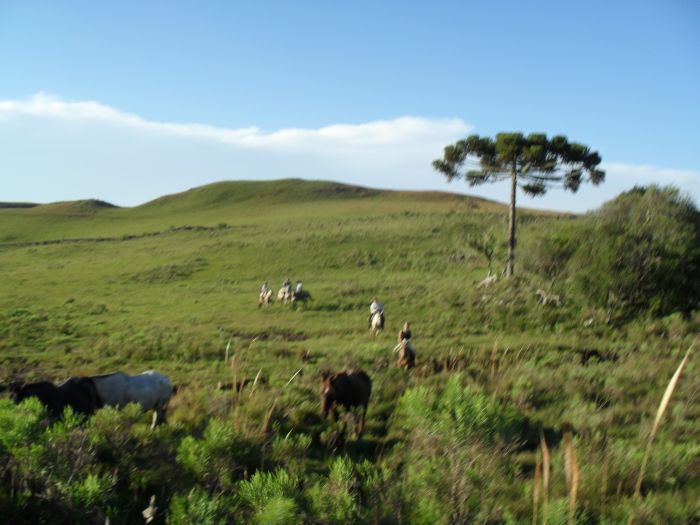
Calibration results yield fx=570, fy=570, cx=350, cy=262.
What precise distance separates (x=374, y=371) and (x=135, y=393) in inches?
221

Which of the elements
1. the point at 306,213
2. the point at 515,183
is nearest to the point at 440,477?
the point at 515,183

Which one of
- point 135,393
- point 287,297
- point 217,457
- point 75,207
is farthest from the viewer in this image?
point 75,207

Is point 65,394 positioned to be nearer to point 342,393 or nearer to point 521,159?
point 342,393

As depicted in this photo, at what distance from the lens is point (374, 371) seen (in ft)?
44.8

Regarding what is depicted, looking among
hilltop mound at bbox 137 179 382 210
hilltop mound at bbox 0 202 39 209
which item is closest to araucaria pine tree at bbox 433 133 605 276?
hilltop mound at bbox 137 179 382 210

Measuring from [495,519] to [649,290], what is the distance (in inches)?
789

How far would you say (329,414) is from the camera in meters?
9.98

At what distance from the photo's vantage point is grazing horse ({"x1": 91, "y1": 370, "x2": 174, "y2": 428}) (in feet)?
33.2

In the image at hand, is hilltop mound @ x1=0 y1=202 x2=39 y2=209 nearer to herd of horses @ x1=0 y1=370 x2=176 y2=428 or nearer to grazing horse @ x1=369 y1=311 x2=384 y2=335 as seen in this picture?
grazing horse @ x1=369 y1=311 x2=384 y2=335

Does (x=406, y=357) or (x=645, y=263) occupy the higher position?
(x=645, y=263)

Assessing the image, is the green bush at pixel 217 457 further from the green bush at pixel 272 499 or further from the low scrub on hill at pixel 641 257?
the low scrub on hill at pixel 641 257

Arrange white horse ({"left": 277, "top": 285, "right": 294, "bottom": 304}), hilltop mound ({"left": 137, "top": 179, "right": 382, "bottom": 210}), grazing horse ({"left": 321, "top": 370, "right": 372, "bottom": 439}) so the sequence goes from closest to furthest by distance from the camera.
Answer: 1. grazing horse ({"left": 321, "top": 370, "right": 372, "bottom": 439})
2. white horse ({"left": 277, "top": 285, "right": 294, "bottom": 304})
3. hilltop mound ({"left": 137, "top": 179, "right": 382, "bottom": 210})

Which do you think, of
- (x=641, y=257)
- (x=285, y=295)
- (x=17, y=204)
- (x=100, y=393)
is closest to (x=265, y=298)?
(x=285, y=295)

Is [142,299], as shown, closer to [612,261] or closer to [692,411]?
[612,261]
